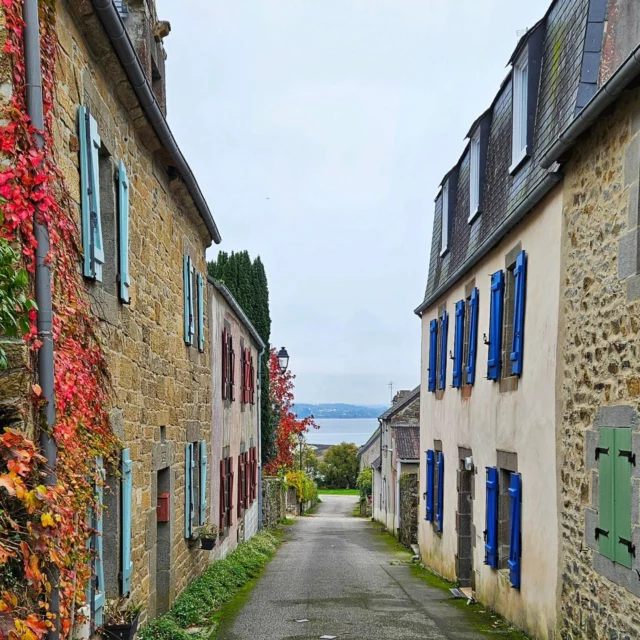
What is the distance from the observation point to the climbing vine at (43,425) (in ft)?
13.5

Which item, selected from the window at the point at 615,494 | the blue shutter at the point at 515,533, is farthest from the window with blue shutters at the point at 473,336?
the window at the point at 615,494

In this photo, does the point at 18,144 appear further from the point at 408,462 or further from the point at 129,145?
the point at 408,462

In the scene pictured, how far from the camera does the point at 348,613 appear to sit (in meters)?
11.1

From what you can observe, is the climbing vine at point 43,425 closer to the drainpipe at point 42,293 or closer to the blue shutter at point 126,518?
the drainpipe at point 42,293

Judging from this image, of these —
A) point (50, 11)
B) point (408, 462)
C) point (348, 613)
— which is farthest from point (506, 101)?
point (408, 462)

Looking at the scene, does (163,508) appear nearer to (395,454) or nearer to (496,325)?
(496,325)

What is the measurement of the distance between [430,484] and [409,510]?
5681 mm

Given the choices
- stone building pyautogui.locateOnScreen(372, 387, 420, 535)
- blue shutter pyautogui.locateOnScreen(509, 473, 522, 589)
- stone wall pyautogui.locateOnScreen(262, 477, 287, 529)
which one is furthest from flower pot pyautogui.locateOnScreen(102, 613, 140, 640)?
stone wall pyautogui.locateOnScreen(262, 477, 287, 529)

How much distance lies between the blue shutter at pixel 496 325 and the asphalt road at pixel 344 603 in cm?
321

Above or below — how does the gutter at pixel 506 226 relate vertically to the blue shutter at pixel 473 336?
above

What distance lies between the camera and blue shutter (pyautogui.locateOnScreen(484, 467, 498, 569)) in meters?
11.3

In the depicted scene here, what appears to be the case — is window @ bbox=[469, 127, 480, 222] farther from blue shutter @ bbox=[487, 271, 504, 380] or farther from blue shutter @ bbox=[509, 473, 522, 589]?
blue shutter @ bbox=[509, 473, 522, 589]

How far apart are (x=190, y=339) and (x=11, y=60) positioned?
718 centimetres

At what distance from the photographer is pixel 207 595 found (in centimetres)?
1130
